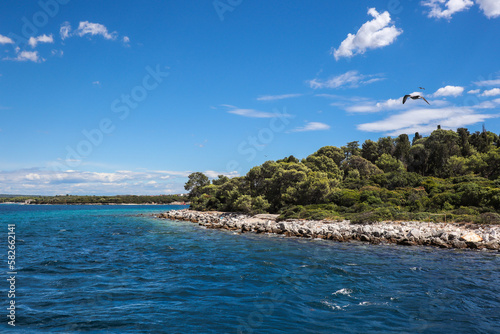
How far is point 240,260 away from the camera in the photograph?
1777 centimetres

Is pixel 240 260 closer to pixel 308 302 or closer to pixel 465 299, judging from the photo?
pixel 308 302

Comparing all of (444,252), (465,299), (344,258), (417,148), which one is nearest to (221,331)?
(465,299)

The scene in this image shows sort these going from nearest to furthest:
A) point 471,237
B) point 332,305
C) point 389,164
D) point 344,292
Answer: point 332,305 → point 344,292 → point 471,237 → point 389,164

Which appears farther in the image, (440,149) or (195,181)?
(195,181)

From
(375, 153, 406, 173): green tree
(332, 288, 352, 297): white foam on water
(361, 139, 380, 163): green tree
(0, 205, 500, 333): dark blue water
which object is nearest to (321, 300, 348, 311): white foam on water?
(0, 205, 500, 333): dark blue water

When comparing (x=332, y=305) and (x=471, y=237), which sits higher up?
(x=471, y=237)

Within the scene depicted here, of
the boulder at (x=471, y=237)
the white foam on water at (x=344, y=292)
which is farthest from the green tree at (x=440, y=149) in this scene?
the white foam on water at (x=344, y=292)

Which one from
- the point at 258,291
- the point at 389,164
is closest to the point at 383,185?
the point at 389,164

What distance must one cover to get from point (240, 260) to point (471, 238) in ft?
52.2

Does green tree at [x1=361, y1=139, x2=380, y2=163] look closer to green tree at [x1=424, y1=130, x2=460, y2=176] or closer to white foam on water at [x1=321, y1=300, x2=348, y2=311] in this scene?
green tree at [x1=424, y1=130, x2=460, y2=176]

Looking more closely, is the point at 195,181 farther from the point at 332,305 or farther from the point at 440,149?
the point at 332,305

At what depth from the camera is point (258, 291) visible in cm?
1200

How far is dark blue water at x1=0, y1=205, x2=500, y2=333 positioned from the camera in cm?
885

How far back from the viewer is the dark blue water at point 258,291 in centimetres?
885
